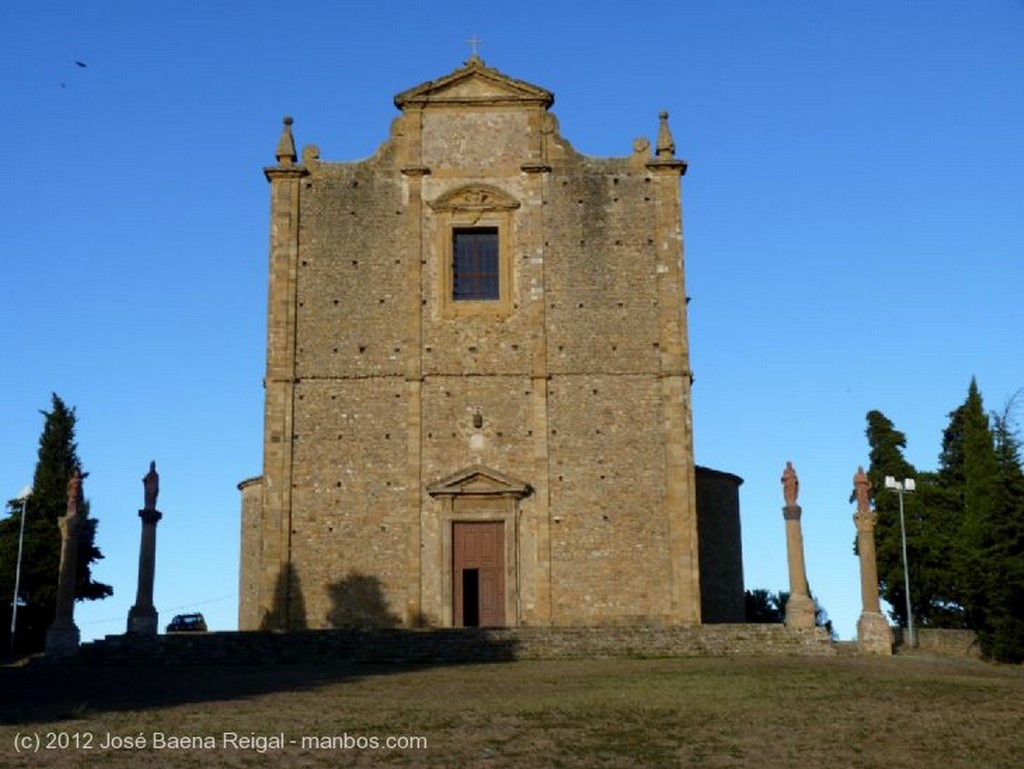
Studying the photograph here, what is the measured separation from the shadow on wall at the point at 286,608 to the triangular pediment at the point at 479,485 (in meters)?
3.46

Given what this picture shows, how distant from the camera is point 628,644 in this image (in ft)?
77.9

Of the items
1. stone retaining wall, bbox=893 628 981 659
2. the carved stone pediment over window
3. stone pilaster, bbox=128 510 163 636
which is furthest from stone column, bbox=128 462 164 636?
stone retaining wall, bbox=893 628 981 659

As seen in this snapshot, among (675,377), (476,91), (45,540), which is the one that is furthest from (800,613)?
(45,540)

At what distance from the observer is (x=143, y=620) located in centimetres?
2481

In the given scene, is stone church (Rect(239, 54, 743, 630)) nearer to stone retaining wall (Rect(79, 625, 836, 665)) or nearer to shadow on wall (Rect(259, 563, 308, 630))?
shadow on wall (Rect(259, 563, 308, 630))

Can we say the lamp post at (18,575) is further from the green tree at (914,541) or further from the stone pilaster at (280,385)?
the green tree at (914,541)

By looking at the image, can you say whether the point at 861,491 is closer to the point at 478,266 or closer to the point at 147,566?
the point at 478,266

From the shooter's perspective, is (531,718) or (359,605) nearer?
(531,718)

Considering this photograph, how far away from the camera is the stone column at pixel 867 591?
24.0 metres

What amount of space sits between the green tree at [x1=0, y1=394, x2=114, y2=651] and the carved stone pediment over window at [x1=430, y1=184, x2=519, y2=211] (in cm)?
1492

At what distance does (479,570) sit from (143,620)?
693cm

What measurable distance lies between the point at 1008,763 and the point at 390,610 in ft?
55.5

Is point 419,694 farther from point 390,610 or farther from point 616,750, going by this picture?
point 390,610

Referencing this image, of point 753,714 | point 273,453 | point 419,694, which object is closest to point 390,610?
point 273,453
